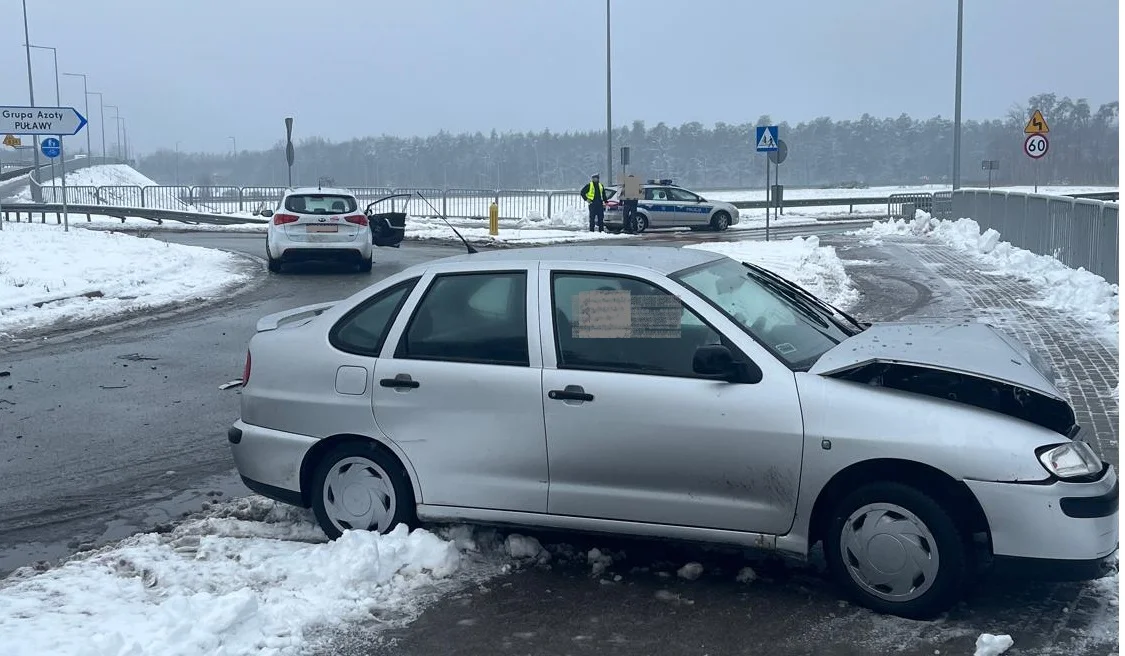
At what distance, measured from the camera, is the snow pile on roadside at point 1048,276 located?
13.9 m

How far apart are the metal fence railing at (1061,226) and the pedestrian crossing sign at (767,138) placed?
5.16m

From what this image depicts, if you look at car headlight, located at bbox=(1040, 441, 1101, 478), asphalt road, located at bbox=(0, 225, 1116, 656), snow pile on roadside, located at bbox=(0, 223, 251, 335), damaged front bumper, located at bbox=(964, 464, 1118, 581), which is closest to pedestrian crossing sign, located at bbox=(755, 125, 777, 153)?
snow pile on roadside, located at bbox=(0, 223, 251, 335)

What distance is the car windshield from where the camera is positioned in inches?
206

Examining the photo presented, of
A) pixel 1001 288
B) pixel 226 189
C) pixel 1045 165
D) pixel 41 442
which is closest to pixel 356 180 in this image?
pixel 226 189

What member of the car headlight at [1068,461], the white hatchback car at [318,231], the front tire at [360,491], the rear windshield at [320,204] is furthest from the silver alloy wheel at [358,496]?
the rear windshield at [320,204]

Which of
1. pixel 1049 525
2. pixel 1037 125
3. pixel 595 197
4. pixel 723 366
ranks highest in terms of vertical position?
pixel 1037 125

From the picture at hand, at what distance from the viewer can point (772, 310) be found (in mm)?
5668

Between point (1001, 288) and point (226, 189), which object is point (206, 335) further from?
point (226, 189)

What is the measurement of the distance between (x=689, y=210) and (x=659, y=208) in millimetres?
989

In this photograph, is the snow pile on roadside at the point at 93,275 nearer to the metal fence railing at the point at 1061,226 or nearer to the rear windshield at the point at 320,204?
the rear windshield at the point at 320,204

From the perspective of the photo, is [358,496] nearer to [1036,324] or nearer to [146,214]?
[1036,324]

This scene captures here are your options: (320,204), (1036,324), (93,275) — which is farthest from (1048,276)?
(93,275)

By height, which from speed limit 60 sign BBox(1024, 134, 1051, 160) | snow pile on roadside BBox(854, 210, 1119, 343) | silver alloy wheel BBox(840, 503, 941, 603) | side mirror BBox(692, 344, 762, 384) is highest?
speed limit 60 sign BBox(1024, 134, 1051, 160)

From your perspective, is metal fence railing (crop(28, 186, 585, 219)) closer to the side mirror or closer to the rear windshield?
the rear windshield
